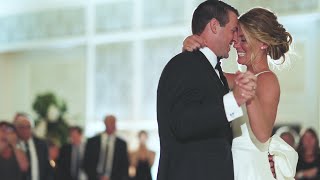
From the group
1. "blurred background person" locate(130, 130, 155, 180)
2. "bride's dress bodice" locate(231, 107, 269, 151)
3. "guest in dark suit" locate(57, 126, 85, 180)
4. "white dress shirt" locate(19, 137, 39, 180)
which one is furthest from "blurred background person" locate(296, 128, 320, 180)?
"bride's dress bodice" locate(231, 107, 269, 151)

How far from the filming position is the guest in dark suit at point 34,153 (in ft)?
29.1

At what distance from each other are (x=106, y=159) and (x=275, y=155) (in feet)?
23.6

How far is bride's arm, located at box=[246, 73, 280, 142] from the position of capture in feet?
10.2

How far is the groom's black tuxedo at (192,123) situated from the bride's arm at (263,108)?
12 cm

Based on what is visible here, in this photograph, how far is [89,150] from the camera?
1059cm

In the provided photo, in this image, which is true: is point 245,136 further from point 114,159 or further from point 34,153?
point 114,159

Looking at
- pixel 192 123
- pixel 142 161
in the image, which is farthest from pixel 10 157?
pixel 192 123

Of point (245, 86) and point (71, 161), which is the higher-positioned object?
point (245, 86)

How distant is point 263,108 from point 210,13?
444mm

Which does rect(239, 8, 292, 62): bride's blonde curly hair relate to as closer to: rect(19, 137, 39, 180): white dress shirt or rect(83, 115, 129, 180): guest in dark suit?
rect(19, 137, 39, 180): white dress shirt

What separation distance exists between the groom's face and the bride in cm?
7

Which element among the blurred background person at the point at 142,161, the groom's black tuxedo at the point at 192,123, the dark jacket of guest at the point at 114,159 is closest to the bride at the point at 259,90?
the groom's black tuxedo at the point at 192,123

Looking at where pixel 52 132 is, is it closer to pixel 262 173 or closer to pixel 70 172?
pixel 70 172

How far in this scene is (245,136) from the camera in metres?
3.33
